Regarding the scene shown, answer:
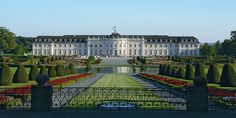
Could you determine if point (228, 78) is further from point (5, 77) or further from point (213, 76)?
point (5, 77)

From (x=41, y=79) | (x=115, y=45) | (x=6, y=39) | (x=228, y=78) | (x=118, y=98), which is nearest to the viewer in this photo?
(x=41, y=79)

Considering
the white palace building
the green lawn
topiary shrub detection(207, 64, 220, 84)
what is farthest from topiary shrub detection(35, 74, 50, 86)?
the white palace building

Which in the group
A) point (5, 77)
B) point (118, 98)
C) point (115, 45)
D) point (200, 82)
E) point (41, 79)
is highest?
point (115, 45)

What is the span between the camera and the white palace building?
441ft

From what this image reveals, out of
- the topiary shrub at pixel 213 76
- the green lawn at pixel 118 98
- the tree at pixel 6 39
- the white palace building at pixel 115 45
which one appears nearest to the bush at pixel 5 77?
the green lawn at pixel 118 98

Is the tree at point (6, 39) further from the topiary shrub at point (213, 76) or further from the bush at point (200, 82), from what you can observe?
the bush at point (200, 82)

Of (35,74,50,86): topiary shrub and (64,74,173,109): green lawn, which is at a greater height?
(35,74,50,86): topiary shrub

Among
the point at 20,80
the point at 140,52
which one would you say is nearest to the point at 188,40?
the point at 140,52

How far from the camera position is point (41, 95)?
1298 cm

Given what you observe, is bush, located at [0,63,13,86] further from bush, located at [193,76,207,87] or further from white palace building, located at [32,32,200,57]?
white palace building, located at [32,32,200,57]

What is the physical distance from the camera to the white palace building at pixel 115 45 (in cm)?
13438

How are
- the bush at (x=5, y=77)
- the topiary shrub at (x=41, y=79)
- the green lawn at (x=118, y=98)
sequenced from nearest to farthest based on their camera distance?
the topiary shrub at (x=41, y=79), the green lawn at (x=118, y=98), the bush at (x=5, y=77)

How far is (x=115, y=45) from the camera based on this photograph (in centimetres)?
13362

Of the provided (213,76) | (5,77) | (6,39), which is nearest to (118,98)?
(5,77)
